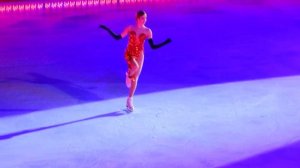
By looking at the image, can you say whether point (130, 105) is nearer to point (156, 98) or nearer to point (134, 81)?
point (134, 81)

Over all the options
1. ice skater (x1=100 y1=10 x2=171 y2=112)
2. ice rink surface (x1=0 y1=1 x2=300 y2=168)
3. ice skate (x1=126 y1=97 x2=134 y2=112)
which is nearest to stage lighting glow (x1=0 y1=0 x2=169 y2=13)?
ice rink surface (x1=0 y1=1 x2=300 y2=168)

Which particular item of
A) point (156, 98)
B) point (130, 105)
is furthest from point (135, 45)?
point (156, 98)

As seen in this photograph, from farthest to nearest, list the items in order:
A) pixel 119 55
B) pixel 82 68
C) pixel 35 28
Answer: pixel 35 28 < pixel 119 55 < pixel 82 68

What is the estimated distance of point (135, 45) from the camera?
8086mm

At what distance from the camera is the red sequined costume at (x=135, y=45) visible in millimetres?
8031

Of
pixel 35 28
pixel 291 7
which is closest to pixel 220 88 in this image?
pixel 35 28

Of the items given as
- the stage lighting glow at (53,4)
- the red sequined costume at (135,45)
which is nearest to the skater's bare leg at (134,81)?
the red sequined costume at (135,45)

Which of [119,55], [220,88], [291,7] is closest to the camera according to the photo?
[220,88]

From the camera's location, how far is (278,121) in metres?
8.11

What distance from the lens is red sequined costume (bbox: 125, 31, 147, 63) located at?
26.3ft

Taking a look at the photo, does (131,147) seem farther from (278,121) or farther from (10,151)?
(278,121)

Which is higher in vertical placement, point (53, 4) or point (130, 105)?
→ point (130, 105)

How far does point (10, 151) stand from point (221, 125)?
3.11 meters

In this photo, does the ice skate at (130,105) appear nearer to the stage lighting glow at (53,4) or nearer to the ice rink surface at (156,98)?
the ice rink surface at (156,98)
